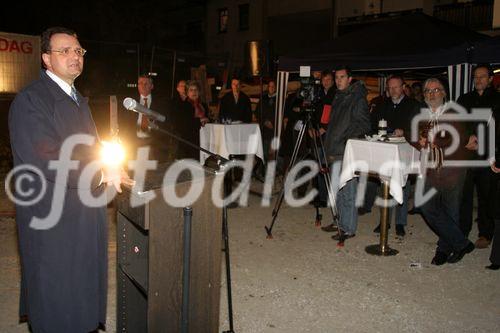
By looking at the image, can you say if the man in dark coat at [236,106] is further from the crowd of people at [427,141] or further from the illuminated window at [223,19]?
the illuminated window at [223,19]

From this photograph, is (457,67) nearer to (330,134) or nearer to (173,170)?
(330,134)

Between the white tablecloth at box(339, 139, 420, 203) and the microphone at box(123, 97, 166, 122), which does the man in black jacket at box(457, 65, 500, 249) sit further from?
the microphone at box(123, 97, 166, 122)

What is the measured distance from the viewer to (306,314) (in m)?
3.84

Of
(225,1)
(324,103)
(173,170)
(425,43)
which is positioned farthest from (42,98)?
(225,1)

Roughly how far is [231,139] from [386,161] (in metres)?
3.47

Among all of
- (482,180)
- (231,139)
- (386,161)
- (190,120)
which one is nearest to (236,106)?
(231,139)

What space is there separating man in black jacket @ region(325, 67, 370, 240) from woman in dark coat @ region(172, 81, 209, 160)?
9.06 ft

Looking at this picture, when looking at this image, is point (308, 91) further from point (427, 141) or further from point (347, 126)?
point (427, 141)

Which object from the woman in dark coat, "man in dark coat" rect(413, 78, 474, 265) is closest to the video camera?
"man in dark coat" rect(413, 78, 474, 265)

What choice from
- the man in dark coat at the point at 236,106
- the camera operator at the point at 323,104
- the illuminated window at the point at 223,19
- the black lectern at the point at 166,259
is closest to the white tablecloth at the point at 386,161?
the camera operator at the point at 323,104

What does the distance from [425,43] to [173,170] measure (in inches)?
223

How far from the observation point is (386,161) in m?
5.13

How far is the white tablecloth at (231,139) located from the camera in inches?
316

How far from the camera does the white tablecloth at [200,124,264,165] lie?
26.3 feet
